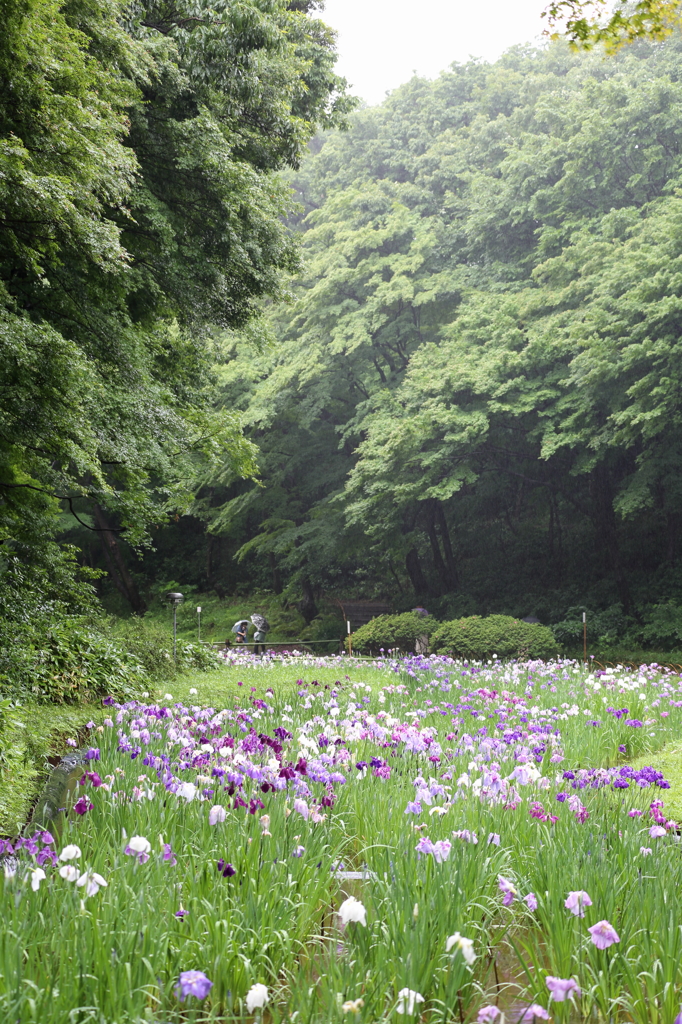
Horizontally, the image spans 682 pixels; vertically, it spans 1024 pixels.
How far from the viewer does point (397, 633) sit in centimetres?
1517

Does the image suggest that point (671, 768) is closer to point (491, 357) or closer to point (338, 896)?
point (338, 896)

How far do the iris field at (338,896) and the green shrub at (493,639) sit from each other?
9272 mm

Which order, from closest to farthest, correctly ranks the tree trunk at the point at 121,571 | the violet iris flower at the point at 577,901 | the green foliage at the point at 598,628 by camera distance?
1. the violet iris flower at the point at 577,901
2. the green foliage at the point at 598,628
3. the tree trunk at the point at 121,571

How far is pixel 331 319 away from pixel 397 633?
32.0 ft

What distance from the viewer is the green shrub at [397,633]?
15016mm

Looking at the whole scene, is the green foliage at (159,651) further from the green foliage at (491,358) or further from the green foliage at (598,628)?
the green foliage at (598,628)

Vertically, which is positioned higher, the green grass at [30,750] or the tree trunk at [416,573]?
the tree trunk at [416,573]

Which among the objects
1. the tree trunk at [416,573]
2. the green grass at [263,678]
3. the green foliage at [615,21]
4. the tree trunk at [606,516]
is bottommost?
the green grass at [263,678]

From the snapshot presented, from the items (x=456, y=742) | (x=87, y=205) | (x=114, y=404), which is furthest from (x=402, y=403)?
(x=456, y=742)

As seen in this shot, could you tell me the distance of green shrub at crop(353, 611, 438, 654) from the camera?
49.3 ft

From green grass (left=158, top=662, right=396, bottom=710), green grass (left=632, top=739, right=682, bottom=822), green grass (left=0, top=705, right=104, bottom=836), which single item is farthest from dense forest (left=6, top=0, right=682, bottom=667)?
green grass (left=632, top=739, right=682, bottom=822)

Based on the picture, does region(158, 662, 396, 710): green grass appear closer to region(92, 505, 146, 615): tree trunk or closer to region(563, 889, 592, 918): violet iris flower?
region(563, 889, 592, 918): violet iris flower

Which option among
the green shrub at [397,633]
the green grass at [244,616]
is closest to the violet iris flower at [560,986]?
the green shrub at [397,633]

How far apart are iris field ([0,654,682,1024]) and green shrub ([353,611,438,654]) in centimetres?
1119
